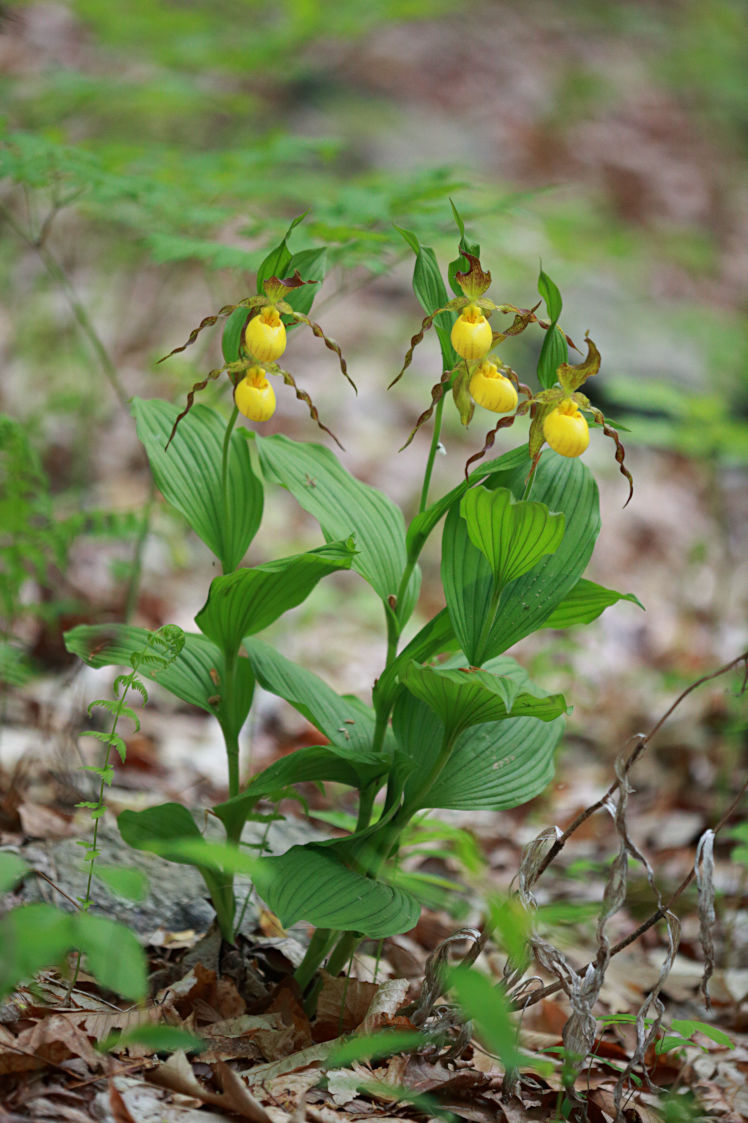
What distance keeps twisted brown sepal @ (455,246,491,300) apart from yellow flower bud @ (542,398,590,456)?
159 millimetres

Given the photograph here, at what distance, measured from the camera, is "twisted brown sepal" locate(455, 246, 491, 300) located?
0.99 metres

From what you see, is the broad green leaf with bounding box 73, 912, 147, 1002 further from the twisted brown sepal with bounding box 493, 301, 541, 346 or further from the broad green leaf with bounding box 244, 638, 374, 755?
the twisted brown sepal with bounding box 493, 301, 541, 346

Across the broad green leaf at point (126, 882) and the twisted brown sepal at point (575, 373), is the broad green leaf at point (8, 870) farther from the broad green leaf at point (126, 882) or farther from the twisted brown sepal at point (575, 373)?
the twisted brown sepal at point (575, 373)

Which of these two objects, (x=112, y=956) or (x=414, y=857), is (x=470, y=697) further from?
(x=414, y=857)

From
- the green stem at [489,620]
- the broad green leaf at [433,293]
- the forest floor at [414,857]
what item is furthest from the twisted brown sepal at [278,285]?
the forest floor at [414,857]

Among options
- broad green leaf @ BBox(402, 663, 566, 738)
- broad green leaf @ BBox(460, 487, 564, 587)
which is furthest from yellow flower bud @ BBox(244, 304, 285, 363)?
broad green leaf @ BBox(402, 663, 566, 738)

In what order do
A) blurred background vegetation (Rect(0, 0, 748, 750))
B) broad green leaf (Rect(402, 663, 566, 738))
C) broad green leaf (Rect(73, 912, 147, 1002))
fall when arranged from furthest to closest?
blurred background vegetation (Rect(0, 0, 748, 750)) < broad green leaf (Rect(402, 663, 566, 738)) < broad green leaf (Rect(73, 912, 147, 1002))

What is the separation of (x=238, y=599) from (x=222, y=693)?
16 cm

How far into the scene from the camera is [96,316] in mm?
3908

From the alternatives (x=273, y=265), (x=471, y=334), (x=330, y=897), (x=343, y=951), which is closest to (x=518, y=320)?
(x=471, y=334)

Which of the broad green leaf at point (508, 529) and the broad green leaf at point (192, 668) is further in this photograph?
the broad green leaf at point (192, 668)

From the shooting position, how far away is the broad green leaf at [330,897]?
0.99 m

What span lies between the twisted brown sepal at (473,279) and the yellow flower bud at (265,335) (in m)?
0.21

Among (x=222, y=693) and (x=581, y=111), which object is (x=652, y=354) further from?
(x=222, y=693)
